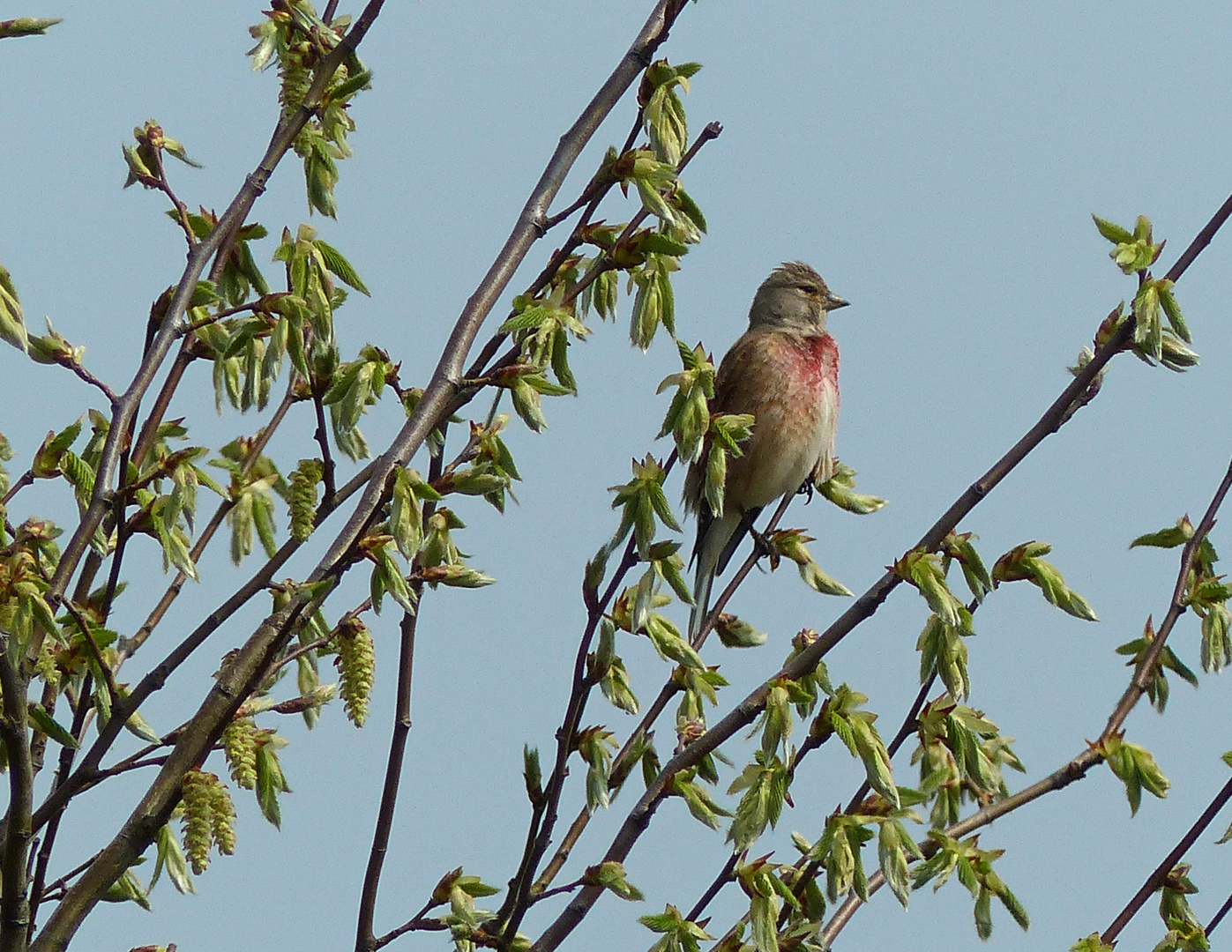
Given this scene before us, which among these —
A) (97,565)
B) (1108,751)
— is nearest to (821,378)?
(1108,751)

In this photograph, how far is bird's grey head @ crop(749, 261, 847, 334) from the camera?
646 cm

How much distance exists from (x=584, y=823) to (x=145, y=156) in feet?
5.15

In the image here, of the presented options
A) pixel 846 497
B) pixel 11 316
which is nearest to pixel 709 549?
pixel 846 497

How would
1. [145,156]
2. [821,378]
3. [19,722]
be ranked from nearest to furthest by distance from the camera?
[19,722] → [145,156] → [821,378]

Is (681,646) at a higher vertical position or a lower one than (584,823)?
higher

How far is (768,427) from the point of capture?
5.75m

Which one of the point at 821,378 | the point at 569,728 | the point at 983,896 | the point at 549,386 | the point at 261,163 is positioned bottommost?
the point at 983,896

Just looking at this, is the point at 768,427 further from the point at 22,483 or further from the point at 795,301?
the point at 22,483

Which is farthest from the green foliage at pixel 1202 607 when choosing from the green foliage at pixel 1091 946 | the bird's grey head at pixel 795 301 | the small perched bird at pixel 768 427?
the bird's grey head at pixel 795 301

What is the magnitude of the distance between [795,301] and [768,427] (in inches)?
39.1

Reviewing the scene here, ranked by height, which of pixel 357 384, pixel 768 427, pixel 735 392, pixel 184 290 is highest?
pixel 735 392

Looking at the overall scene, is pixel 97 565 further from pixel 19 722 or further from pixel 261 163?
pixel 261 163

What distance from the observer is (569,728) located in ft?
9.16

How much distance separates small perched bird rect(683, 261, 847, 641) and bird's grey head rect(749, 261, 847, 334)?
0.15 meters
